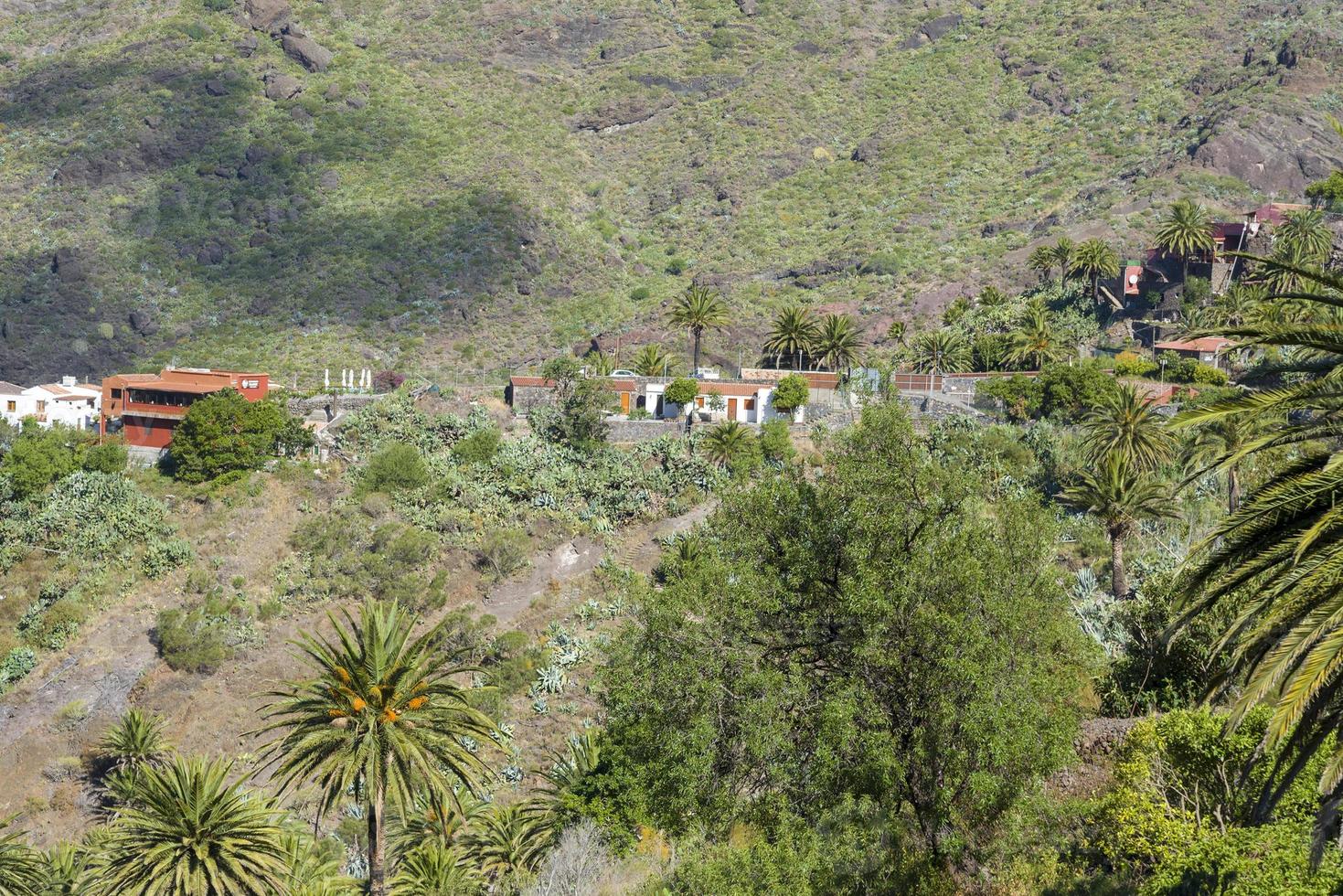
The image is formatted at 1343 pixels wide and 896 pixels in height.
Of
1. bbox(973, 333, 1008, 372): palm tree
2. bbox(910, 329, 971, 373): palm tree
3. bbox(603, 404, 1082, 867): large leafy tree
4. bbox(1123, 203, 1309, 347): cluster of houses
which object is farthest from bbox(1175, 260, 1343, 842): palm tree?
bbox(1123, 203, 1309, 347): cluster of houses

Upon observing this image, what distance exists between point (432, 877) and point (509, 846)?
2742 millimetres

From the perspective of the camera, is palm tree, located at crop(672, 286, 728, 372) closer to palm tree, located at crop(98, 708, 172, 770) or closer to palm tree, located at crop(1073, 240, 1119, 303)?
palm tree, located at crop(1073, 240, 1119, 303)

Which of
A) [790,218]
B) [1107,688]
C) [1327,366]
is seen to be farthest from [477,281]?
[1327,366]

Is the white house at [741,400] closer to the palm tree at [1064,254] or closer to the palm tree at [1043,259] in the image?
the palm tree at [1043,259]

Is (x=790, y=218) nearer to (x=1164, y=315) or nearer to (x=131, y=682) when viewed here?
(x=1164, y=315)

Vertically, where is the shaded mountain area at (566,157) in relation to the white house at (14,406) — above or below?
above

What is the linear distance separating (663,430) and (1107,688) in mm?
40218

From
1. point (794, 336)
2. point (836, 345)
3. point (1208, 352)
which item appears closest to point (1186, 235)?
point (1208, 352)

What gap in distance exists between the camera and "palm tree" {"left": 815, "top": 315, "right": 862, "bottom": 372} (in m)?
71.6

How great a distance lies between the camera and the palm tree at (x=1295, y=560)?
412 inches

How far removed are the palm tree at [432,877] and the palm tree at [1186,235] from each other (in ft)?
209

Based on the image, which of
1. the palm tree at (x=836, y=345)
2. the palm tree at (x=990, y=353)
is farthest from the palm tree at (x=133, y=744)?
the palm tree at (x=990, y=353)

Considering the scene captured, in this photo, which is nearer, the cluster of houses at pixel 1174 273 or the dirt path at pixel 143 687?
the dirt path at pixel 143 687

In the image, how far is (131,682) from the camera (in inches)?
1945
